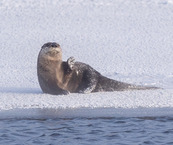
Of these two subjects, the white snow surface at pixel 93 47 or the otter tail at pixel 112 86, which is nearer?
the white snow surface at pixel 93 47

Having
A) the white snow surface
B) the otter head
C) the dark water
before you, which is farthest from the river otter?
the dark water

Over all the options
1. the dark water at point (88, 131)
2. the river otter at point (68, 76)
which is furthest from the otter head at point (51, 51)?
the dark water at point (88, 131)

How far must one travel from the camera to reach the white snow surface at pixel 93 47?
828cm

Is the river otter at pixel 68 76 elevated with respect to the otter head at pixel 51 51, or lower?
lower

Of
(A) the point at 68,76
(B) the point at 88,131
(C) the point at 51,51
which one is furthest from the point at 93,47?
(B) the point at 88,131

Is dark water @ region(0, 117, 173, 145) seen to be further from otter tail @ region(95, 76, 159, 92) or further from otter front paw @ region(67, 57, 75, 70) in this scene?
otter front paw @ region(67, 57, 75, 70)

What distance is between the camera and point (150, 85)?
958cm

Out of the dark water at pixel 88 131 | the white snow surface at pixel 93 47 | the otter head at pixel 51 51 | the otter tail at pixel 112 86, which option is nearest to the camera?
the dark water at pixel 88 131

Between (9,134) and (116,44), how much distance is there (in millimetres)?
6208

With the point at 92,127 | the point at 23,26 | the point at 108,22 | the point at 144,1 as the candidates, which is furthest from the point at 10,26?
the point at 92,127

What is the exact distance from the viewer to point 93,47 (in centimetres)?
1256

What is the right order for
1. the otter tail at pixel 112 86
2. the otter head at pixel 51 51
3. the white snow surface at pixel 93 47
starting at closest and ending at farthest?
1. the white snow surface at pixel 93 47
2. the otter tail at pixel 112 86
3. the otter head at pixel 51 51

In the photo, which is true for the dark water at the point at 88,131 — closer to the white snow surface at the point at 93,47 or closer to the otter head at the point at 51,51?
the white snow surface at the point at 93,47

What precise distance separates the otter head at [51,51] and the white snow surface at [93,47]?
0.58 meters
